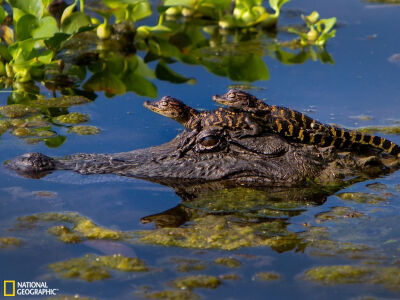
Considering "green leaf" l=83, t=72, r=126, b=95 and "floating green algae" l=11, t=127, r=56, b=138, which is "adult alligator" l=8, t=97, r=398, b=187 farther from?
"green leaf" l=83, t=72, r=126, b=95

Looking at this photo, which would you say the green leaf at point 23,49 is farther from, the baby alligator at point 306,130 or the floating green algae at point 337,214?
the floating green algae at point 337,214

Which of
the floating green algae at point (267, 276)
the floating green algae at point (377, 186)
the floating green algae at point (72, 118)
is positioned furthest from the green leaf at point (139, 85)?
the floating green algae at point (267, 276)

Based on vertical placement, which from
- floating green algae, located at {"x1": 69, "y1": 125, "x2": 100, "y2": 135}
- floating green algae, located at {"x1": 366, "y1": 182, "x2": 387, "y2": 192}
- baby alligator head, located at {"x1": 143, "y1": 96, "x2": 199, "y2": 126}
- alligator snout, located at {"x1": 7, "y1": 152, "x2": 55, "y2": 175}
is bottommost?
floating green algae, located at {"x1": 366, "y1": 182, "x2": 387, "y2": 192}

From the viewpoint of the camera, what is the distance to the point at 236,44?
13.1 metres

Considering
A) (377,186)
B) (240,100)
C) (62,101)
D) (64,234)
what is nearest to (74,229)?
(64,234)

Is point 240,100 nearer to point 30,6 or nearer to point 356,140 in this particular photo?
point 356,140

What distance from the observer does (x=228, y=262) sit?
581 centimetres

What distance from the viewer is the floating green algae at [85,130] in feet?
29.3

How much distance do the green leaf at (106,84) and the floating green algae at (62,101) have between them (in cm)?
51

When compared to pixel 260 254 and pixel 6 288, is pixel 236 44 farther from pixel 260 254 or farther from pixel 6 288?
pixel 6 288

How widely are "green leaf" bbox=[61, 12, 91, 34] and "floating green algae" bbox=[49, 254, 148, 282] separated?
608 centimetres

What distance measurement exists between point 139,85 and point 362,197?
16.0ft

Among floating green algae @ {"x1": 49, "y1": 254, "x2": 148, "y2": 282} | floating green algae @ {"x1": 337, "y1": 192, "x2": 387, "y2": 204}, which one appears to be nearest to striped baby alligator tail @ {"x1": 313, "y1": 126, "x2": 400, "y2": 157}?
floating green algae @ {"x1": 337, "y1": 192, "x2": 387, "y2": 204}

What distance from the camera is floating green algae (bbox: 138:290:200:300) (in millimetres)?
5238
